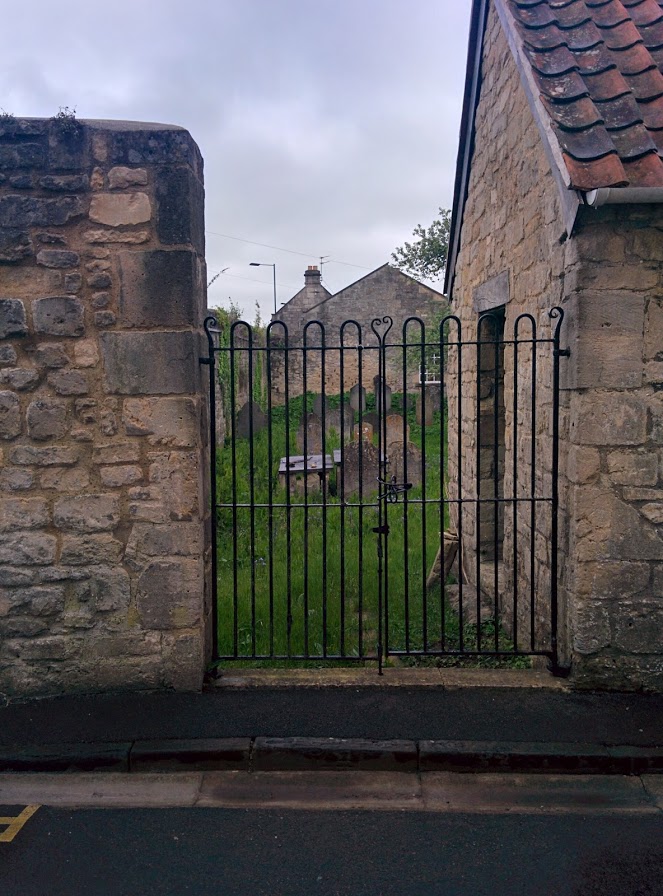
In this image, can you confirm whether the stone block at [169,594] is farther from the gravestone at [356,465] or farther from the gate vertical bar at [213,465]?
the gravestone at [356,465]

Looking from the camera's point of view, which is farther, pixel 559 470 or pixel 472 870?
pixel 559 470

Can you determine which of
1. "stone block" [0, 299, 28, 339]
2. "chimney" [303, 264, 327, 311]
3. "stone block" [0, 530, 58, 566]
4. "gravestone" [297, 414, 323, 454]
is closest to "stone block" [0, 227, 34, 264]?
"stone block" [0, 299, 28, 339]

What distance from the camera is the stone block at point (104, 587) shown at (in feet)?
13.7

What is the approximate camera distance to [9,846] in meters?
3.11

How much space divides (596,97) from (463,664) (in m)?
3.87

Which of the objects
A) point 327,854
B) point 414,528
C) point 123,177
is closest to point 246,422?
point 414,528

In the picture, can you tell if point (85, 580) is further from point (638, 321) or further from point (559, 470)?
point (638, 321)

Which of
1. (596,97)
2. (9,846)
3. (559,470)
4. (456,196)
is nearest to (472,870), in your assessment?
(9,846)

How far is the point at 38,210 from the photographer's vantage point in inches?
160

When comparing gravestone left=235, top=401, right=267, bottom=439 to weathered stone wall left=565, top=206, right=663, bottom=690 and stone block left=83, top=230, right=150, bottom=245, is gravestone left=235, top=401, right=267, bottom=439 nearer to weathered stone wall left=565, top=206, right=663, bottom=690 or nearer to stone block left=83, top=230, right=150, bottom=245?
stone block left=83, top=230, right=150, bottom=245

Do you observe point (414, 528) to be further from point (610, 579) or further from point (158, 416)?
Result: point (158, 416)

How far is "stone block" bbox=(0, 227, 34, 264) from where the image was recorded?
4055 mm

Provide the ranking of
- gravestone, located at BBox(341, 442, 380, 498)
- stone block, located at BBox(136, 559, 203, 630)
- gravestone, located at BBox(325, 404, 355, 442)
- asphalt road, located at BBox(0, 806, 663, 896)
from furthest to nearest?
gravestone, located at BBox(325, 404, 355, 442) → gravestone, located at BBox(341, 442, 380, 498) → stone block, located at BBox(136, 559, 203, 630) → asphalt road, located at BBox(0, 806, 663, 896)

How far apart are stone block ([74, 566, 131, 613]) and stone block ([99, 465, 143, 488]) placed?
48cm
